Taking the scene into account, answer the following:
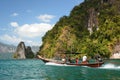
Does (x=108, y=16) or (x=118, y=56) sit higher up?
(x=108, y=16)

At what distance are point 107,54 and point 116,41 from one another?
10.5m

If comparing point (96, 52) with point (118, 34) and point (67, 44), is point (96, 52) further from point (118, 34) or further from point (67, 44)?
point (67, 44)

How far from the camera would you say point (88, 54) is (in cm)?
16362

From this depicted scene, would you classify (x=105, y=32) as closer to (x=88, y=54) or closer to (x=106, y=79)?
(x=88, y=54)

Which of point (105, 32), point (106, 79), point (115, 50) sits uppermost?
point (105, 32)

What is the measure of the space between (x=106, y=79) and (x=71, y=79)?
5947mm

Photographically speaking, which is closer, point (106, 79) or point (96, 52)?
point (106, 79)

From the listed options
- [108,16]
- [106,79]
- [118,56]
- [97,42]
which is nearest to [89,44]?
[97,42]

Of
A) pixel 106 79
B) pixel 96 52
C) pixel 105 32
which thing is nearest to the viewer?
pixel 106 79

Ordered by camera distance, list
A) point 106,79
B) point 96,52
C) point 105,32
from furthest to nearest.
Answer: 1. point 105,32
2. point 96,52
3. point 106,79

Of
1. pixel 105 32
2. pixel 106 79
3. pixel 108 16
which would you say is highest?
pixel 108 16

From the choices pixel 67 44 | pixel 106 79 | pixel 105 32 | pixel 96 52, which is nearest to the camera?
pixel 106 79

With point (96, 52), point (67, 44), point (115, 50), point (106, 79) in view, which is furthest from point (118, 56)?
point (106, 79)

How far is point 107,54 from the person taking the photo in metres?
160
